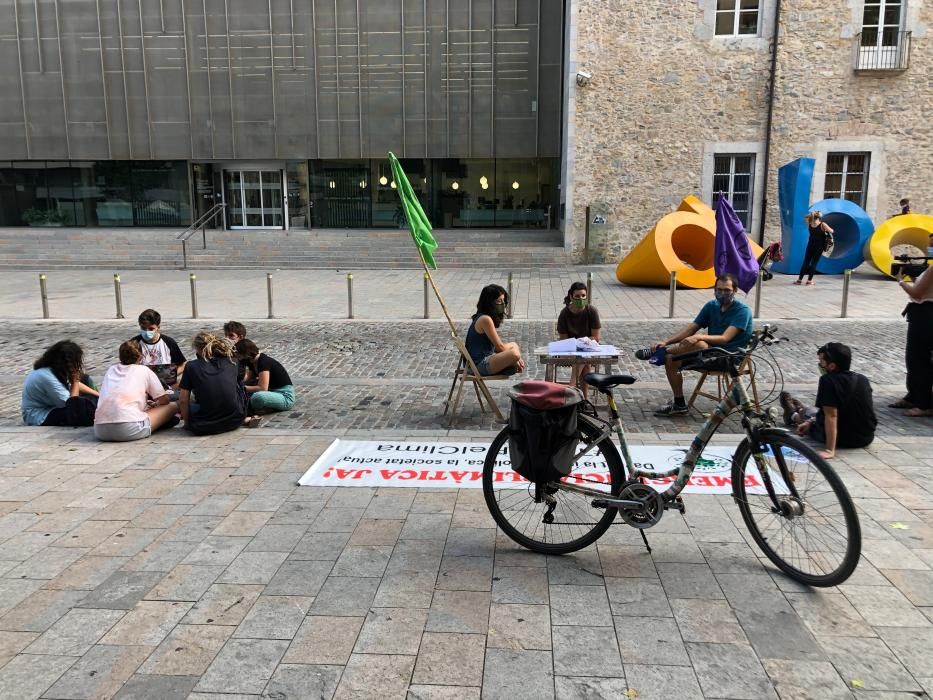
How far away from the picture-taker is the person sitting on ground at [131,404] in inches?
246

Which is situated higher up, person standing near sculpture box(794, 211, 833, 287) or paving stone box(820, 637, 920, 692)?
person standing near sculpture box(794, 211, 833, 287)

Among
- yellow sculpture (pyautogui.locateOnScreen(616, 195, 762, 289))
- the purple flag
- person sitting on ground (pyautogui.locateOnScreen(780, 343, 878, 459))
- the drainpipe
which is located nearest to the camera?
person sitting on ground (pyautogui.locateOnScreen(780, 343, 878, 459))

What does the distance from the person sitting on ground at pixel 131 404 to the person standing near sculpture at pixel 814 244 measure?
15.0m

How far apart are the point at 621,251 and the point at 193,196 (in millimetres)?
17835

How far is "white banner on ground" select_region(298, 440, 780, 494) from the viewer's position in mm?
5250

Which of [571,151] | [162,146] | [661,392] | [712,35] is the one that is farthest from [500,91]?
[661,392]

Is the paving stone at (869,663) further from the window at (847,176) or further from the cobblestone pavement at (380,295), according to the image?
the window at (847,176)

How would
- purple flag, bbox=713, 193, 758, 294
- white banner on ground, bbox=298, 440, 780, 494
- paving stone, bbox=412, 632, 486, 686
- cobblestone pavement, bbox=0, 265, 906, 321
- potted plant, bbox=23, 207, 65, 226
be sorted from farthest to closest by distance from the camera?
potted plant, bbox=23, 207, 65, 226 < purple flag, bbox=713, 193, 758, 294 < cobblestone pavement, bbox=0, 265, 906, 321 < white banner on ground, bbox=298, 440, 780, 494 < paving stone, bbox=412, 632, 486, 686

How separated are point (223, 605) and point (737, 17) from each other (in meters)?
22.7

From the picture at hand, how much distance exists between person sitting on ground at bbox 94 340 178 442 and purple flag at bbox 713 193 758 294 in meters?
11.5

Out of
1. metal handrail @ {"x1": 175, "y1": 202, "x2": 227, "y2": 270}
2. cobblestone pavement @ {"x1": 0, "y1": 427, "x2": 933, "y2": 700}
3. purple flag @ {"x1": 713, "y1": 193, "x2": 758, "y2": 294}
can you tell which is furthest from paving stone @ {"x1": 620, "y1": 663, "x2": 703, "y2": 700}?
metal handrail @ {"x1": 175, "y1": 202, "x2": 227, "y2": 270}

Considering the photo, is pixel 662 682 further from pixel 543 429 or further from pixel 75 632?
pixel 75 632

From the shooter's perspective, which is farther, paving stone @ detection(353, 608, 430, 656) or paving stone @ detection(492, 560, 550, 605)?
paving stone @ detection(492, 560, 550, 605)

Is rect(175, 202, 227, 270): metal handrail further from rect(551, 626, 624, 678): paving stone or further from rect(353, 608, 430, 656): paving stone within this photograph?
rect(551, 626, 624, 678): paving stone
